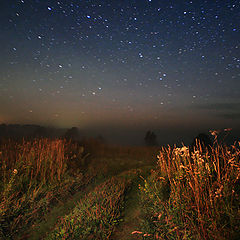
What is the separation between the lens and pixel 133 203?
4.54 meters

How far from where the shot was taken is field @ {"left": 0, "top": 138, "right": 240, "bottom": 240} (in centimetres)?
260

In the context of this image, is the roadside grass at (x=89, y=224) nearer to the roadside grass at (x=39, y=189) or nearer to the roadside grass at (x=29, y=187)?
the roadside grass at (x=39, y=189)

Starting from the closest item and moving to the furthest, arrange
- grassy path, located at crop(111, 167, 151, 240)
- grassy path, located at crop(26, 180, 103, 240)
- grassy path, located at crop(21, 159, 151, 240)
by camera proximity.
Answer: grassy path, located at crop(111, 167, 151, 240)
grassy path, located at crop(21, 159, 151, 240)
grassy path, located at crop(26, 180, 103, 240)

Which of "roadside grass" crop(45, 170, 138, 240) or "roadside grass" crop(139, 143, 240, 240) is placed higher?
"roadside grass" crop(139, 143, 240, 240)

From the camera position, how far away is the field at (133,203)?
2602 mm

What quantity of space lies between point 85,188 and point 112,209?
213 cm

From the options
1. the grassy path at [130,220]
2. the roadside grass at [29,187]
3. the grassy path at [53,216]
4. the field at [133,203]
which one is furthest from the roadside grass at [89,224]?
the roadside grass at [29,187]

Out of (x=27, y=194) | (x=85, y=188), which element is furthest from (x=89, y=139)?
(x=27, y=194)

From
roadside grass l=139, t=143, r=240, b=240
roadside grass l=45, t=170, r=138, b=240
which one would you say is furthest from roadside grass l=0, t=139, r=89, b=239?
roadside grass l=139, t=143, r=240, b=240

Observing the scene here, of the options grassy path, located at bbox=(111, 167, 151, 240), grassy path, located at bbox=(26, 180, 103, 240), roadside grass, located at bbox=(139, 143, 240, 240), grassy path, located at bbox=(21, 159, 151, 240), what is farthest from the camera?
grassy path, located at bbox=(26, 180, 103, 240)

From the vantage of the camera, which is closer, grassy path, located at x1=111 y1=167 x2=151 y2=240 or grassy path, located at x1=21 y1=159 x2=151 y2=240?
grassy path, located at x1=111 y1=167 x2=151 y2=240

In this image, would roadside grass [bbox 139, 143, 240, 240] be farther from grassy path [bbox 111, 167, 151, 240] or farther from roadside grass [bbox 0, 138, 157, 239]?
roadside grass [bbox 0, 138, 157, 239]

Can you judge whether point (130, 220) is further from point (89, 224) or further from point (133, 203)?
point (89, 224)

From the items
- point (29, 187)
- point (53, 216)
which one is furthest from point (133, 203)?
point (29, 187)
